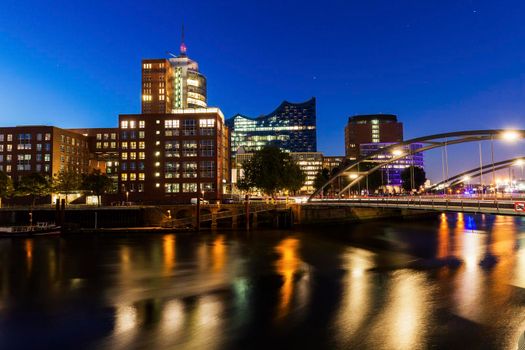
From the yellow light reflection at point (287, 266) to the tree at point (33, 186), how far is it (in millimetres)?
65542

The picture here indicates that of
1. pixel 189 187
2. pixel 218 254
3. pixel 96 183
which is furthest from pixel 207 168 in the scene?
pixel 218 254

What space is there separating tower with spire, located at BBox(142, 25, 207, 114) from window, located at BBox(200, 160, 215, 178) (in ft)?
228

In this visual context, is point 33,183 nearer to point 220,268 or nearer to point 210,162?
point 210,162

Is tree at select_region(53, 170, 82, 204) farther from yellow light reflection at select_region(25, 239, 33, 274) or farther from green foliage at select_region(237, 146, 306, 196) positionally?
yellow light reflection at select_region(25, 239, 33, 274)

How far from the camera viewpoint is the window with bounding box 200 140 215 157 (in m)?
99.4

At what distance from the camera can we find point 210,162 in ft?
325

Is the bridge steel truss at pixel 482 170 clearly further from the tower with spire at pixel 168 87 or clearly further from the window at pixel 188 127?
the tower with spire at pixel 168 87

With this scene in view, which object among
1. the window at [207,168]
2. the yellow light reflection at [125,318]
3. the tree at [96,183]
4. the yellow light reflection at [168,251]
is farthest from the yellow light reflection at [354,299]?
the tree at [96,183]

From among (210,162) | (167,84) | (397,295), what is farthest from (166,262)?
(167,84)

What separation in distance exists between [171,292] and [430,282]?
17814 millimetres

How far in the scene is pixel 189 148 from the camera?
99.8 m

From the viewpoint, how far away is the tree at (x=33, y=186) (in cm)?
8512

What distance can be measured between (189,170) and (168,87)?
79434mm

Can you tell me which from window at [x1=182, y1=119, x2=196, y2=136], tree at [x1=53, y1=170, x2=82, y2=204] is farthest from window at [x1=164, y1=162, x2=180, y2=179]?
tree at [x1=53, y1=170, x2=82, y2=204]
